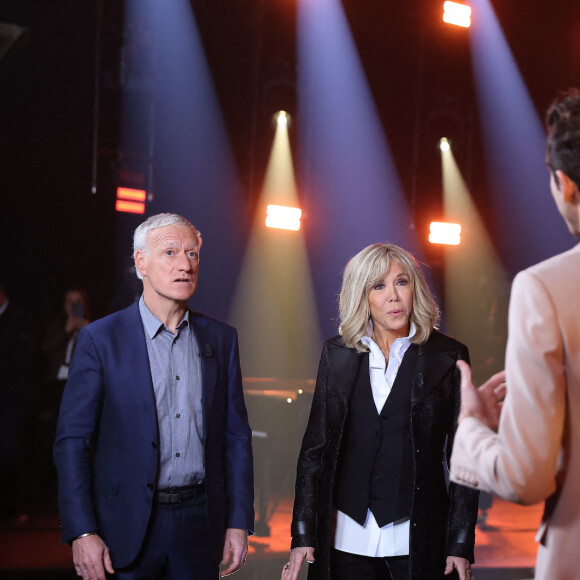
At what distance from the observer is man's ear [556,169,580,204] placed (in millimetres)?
1236

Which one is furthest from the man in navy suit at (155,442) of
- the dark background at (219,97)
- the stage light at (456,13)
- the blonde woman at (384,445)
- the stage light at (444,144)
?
the stage light at (444,144)

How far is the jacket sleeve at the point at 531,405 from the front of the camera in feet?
3.82

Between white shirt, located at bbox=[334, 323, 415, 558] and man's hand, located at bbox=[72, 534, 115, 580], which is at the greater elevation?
white shirt, located at bbox=[334, 323, 415, 558]

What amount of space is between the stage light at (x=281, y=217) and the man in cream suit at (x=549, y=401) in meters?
7.20

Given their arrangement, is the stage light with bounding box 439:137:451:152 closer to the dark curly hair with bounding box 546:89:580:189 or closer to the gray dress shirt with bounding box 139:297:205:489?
the gray dress shirt with bounding box 139:297:205:489

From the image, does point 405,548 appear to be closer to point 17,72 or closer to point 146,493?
point 146,493

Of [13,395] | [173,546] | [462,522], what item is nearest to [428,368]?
[462,522]

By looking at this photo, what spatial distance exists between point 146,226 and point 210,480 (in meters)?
0.95

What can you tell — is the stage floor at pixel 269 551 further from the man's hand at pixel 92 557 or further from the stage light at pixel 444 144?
the stage light at pixel 444 144

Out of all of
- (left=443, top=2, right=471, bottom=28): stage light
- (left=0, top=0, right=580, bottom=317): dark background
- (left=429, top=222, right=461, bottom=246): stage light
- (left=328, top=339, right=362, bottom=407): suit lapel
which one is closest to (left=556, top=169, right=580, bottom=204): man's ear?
(left=328, top=339, right=362, bottom=407): suit lapel

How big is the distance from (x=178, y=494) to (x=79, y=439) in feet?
1.24

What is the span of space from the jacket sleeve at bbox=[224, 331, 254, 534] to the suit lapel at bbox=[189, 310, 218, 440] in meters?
0.11

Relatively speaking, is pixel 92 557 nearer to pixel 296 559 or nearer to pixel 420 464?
pixel 296 559

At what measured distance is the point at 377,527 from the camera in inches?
87.1
